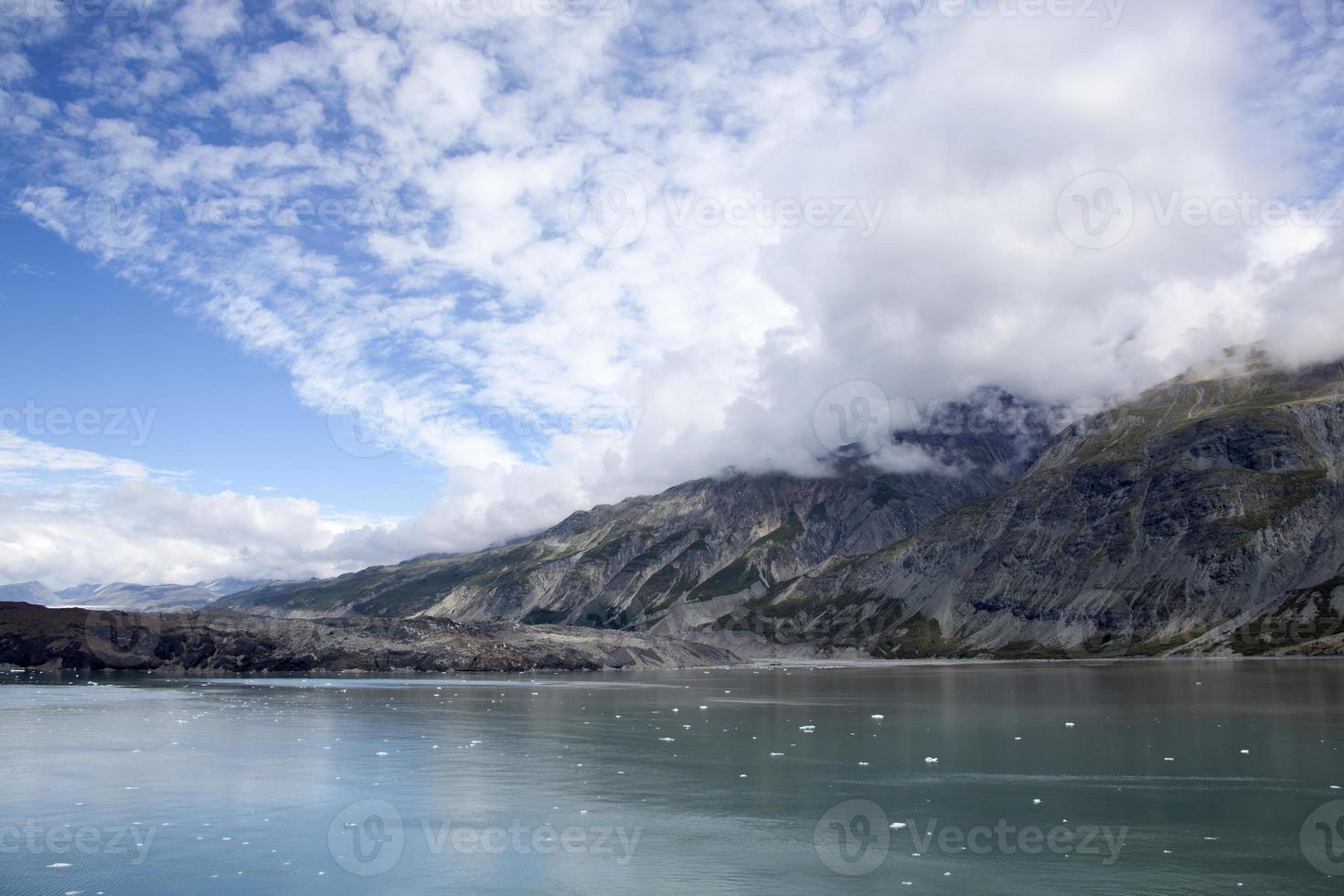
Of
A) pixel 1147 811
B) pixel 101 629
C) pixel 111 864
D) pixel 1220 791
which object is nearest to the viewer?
pixel 111 864

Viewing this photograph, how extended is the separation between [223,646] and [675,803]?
510 ft

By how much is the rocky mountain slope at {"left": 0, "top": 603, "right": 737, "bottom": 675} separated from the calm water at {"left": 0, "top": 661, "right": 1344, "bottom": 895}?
97.6 metres

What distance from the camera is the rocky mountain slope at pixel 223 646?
16300 centimetres

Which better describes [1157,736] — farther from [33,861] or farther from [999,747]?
Answer: [33,861]

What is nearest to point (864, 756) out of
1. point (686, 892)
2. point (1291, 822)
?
point (1291, 822)

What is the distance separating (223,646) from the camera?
546 ft

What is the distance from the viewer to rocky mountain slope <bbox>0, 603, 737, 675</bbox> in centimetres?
16300

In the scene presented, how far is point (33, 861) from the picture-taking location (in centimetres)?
2666

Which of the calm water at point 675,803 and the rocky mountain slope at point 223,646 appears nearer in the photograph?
the calm water at point 675,803

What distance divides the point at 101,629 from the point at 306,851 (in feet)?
537

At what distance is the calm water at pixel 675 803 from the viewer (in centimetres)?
2577

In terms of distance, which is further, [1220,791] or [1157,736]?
[1157,736]

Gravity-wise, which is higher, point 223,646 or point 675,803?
point 675,803

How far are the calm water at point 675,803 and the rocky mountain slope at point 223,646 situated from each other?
97.6m
